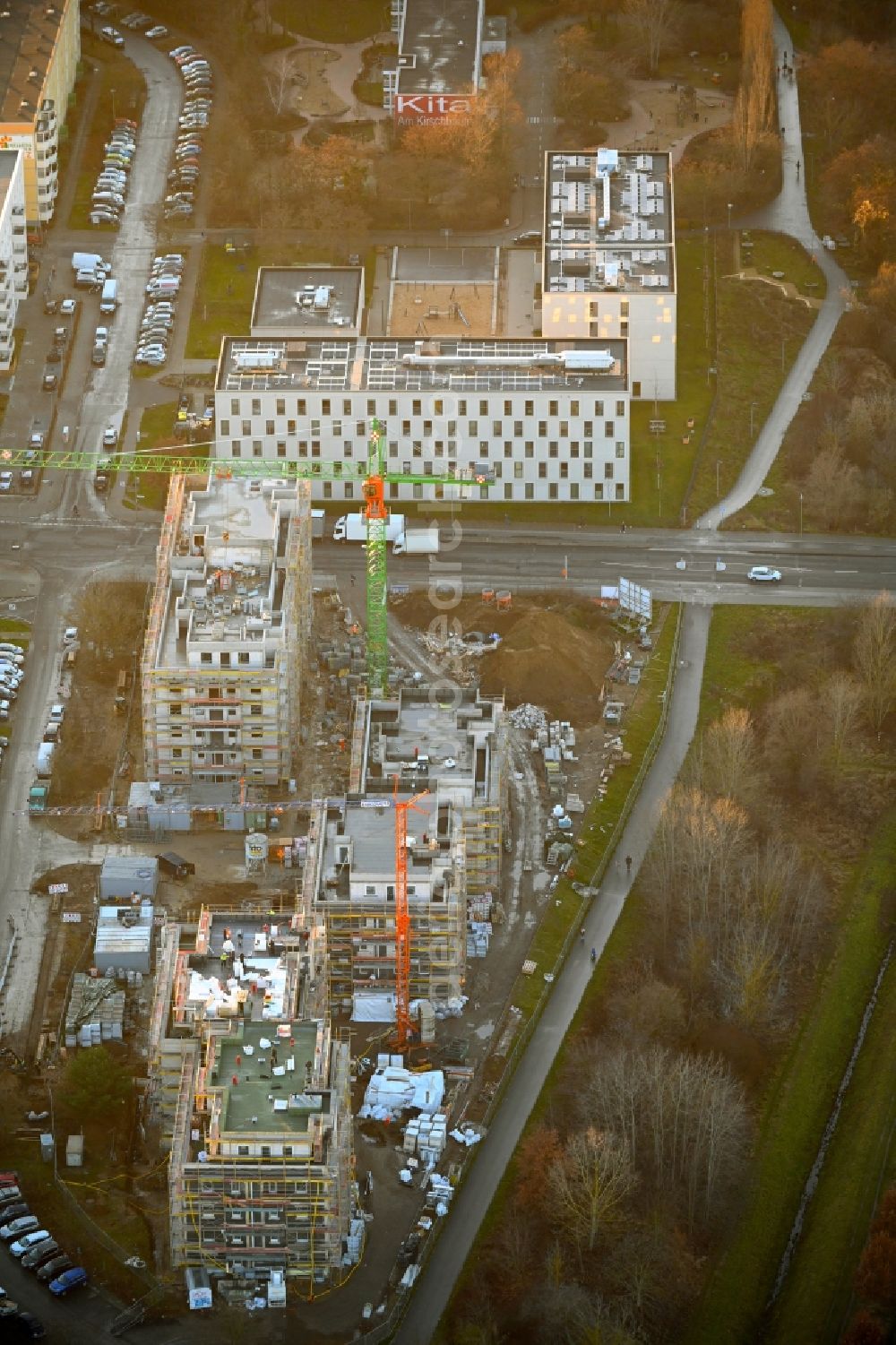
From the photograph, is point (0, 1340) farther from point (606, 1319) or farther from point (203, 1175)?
point (606, 1319)

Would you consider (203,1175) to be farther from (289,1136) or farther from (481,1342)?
(481,1342)

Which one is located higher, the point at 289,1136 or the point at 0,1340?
the point at 289,1136

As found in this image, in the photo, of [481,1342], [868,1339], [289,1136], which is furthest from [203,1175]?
[868,1339]

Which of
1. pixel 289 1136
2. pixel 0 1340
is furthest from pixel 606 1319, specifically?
pixel 0 1340

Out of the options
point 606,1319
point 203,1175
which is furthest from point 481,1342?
point 203,1175

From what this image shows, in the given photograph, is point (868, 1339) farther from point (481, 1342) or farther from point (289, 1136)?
point (289, 1136)

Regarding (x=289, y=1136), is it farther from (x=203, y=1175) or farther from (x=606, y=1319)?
(x=606, y=1319)

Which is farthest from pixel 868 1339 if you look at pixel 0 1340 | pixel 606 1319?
pixel 0 1340
